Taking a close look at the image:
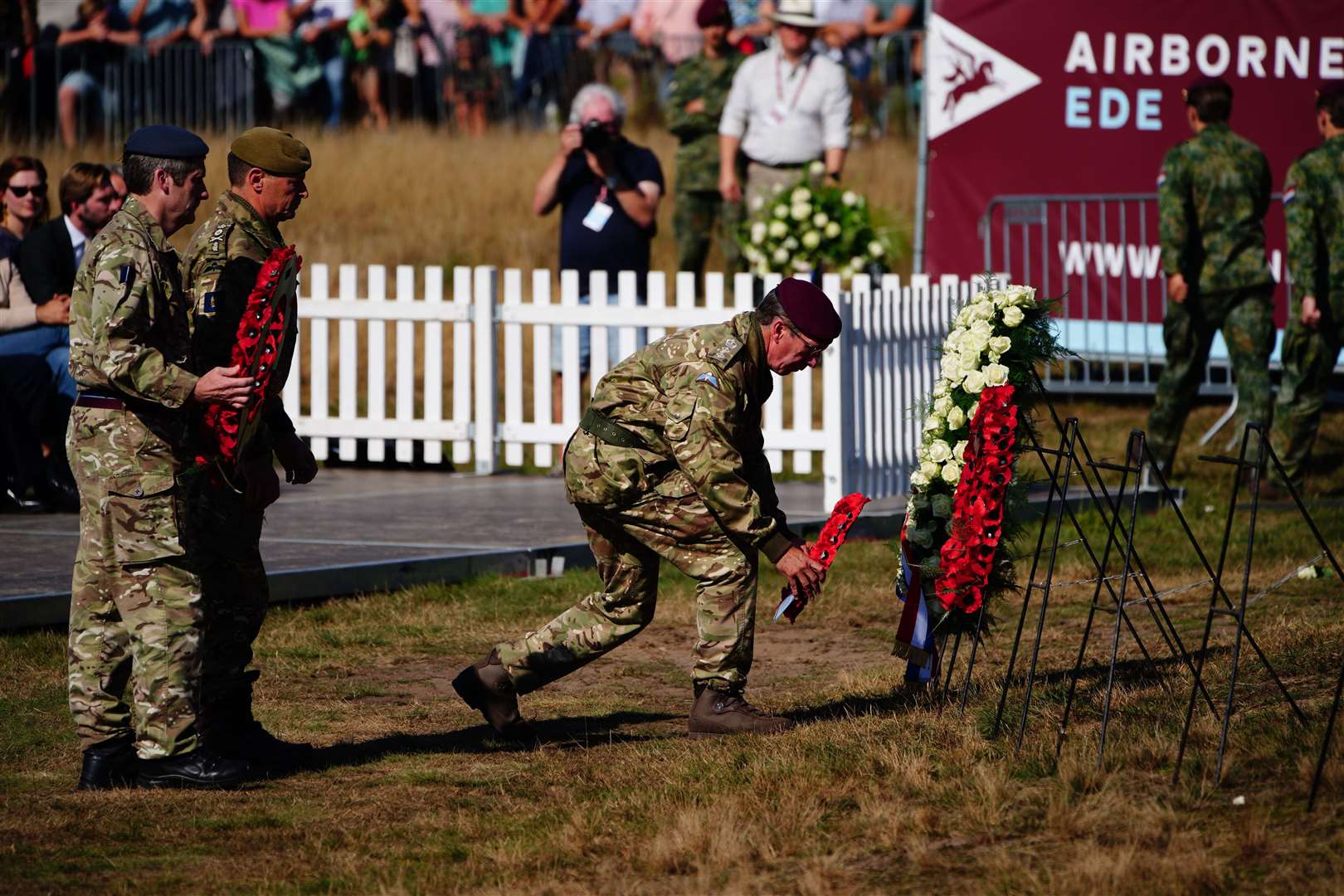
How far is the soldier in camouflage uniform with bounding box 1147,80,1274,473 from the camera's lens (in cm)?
1187

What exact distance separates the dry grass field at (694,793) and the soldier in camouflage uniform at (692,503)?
0.24 m

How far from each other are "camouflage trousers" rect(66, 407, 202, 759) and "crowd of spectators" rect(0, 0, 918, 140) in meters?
17.8

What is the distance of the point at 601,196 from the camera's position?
1327 centimetres

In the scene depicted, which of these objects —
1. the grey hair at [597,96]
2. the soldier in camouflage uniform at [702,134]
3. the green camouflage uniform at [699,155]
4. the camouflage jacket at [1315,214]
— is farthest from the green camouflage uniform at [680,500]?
the green camouflage uniform at [699,155]

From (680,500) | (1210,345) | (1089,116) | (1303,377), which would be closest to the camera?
(680,500)

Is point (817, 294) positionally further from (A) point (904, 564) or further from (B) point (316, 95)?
(B) point (316, 95)

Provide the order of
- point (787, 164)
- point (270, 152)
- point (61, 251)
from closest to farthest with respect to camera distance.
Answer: point (270, 152)
point (61, 251)
point (787, 164)

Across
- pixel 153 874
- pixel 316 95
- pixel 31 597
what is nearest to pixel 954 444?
pixel 153 874

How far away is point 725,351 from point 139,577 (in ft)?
6.50

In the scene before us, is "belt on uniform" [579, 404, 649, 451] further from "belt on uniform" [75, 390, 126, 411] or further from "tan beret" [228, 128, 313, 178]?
"belt on uniform" [75, 390, 126, 411]

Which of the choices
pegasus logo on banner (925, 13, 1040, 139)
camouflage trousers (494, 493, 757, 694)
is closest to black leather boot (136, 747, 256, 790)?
camouflage trousers (494, 493, 757, 694)

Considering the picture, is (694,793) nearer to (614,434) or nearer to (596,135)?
(614,434)

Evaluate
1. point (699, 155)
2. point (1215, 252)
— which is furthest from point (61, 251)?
point (1215, 252)

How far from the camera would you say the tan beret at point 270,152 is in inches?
241
